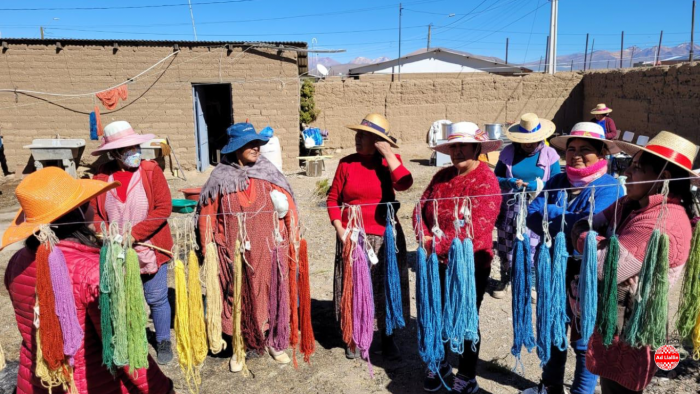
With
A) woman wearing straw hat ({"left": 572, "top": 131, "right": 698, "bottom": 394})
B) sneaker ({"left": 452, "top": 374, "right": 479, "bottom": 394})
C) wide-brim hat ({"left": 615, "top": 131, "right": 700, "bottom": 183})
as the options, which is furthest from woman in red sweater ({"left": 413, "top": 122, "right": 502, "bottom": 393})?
wide-brim hat ({"left": 615, "top": 131, "right": 700, "bottom": 183})

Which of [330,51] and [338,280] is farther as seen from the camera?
[330,51]

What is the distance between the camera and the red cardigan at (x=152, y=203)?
3447 millimetres

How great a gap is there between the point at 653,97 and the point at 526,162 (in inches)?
356

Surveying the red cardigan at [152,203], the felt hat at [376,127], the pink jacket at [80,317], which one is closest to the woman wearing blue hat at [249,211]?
the red cardigan at [152,203]

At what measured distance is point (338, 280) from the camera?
383 centimetres

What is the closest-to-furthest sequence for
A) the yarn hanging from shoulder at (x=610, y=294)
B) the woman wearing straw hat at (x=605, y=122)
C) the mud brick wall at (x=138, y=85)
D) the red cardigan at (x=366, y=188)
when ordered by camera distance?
1. the yarn hanging from shoulder at (x=610, y=294)
2. the red cardigan at (x=366, y=188)
3. the woman wearing straw hat at (x=605, y=122)
4. the mud brick wall at (x=138, y=85)

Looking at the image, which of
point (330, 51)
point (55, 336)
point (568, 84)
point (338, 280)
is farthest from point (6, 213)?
point (568, 84)

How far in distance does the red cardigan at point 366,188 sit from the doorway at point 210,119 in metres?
8.15

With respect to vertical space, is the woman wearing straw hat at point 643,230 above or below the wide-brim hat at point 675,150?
below

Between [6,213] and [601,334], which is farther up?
[601,334]

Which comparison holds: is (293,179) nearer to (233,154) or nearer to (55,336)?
(233,154)

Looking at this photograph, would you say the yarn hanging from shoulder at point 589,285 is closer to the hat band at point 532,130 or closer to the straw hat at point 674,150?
the straw hat at point 674,150

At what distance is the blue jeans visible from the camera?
3.75m

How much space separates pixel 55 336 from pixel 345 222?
6.70ft
